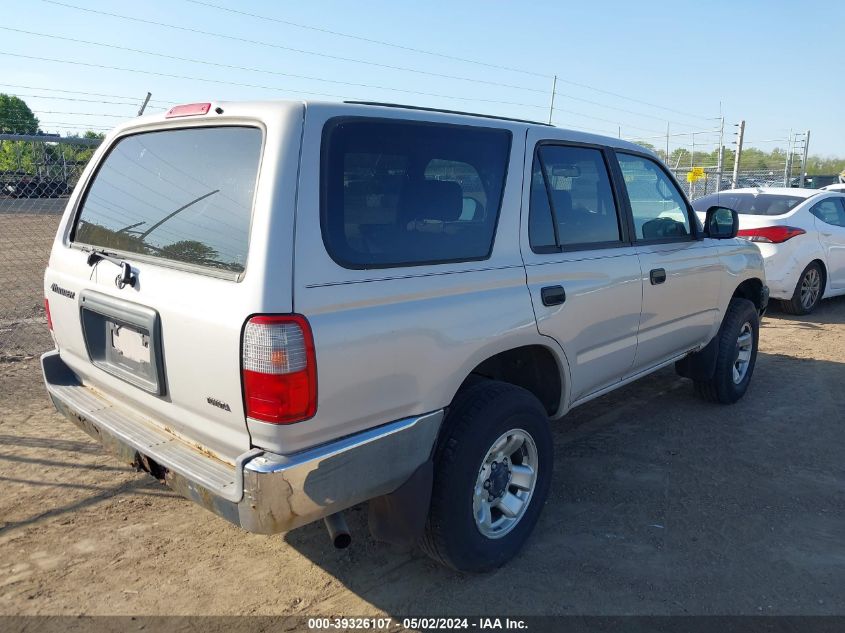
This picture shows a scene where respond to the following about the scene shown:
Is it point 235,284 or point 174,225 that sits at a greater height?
point 174,225

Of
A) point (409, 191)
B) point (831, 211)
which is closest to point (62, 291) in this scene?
point (409, 191)

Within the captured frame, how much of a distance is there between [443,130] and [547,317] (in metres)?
0.97

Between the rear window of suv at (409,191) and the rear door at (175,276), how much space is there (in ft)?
0.69

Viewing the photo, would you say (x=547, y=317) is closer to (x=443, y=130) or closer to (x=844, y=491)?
(x=443, y=130)

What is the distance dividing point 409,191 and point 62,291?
5.54 ft

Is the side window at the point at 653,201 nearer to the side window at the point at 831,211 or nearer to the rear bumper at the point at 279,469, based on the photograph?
the rear bumper at the point at 279,469

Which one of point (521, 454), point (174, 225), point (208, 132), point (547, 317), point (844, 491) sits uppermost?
point (208, 132)

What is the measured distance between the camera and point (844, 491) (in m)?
3.84

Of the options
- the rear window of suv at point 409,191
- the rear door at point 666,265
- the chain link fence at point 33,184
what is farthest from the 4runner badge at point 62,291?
the rear door at point 666,265

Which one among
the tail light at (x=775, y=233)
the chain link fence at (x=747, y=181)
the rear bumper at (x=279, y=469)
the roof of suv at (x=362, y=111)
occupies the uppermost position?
the roof of suv at (x=362, y=111)

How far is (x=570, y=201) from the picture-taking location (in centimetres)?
348

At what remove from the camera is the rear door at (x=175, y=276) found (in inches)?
88.4

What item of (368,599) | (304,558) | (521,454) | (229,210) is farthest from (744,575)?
(229,210)

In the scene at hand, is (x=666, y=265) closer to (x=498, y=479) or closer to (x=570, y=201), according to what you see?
(x=570, y=201)
